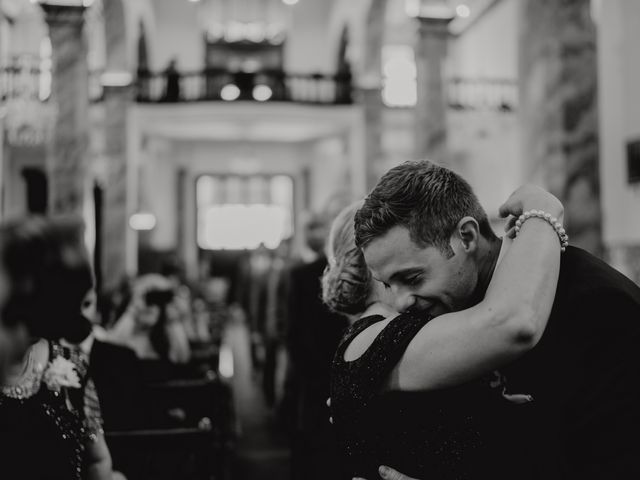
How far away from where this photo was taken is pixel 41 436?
82.7 inches

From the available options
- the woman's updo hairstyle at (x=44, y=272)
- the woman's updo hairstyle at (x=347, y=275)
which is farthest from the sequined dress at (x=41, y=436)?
the woman's updo hairstyle at (x=347, y=275)

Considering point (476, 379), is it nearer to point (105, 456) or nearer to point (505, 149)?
point (105, 456)

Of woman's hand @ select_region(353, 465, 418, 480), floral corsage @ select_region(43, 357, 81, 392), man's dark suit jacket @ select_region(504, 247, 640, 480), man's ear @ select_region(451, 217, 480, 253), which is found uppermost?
man's ear @ select_region(451, 217, 480, 253)

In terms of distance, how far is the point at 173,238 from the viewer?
918 inches

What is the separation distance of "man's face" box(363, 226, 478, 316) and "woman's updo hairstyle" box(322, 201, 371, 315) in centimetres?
56

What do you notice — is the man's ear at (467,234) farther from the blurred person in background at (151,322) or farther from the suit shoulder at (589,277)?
the blurred person in background at (151,322)

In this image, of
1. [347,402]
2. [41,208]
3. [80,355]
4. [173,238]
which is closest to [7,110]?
[41,208]

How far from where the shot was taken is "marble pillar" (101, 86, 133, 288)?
13.9m

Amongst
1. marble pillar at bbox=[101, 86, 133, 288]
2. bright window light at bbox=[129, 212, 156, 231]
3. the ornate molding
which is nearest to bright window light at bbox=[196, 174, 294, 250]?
bright window light at bbox=[129, 212, 156, 231]

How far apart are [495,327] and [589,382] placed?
26cm

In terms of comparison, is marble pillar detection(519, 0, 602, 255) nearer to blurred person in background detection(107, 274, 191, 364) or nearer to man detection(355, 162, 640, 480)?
blurred person in background detection(107, 274, 191, 364)

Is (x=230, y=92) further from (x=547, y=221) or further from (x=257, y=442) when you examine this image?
(x=547, y=221)

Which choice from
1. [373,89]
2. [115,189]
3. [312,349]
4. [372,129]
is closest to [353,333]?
[312,349]

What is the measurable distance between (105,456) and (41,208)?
1594 centimetres
